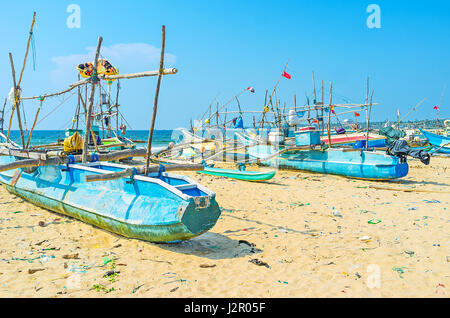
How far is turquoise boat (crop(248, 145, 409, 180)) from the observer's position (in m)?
13.1

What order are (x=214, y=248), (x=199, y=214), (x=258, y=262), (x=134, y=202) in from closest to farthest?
(x=258, y=262)
(x=199, y=214)
(x=214, y=248)
(x=134, y=202)

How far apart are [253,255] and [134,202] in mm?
2466

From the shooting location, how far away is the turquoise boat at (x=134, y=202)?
5.37 m

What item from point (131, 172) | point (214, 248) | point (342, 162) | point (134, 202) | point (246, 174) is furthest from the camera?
point (342, 162)

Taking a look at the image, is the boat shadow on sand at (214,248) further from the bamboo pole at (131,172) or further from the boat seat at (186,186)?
the bamboo pole at (131,172)

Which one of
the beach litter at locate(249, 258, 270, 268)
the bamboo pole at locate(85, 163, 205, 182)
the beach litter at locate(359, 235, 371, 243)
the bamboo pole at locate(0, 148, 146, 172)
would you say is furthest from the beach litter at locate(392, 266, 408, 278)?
the bamboo pole at locate(0, 148, 146, 172)

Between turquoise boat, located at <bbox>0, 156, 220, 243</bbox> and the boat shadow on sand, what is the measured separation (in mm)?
279

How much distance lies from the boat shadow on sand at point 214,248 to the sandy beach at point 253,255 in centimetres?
2

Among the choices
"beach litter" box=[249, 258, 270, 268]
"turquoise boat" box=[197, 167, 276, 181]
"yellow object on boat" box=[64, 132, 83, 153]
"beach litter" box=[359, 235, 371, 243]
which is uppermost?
"yellow object on boat" box=[64, 132, 83, 153]

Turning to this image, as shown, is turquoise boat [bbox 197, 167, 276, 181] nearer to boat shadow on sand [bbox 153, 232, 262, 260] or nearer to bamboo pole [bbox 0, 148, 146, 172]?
bamboo pole [bbox 0, 148, 146, 172]

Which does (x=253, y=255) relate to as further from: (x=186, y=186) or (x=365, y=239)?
(x=365, y=239)

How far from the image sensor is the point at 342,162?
14469mm

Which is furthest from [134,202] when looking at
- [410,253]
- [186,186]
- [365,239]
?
[410,253]
